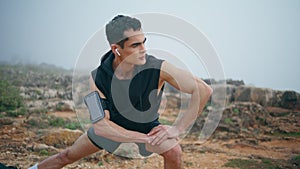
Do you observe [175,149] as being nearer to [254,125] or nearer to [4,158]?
[4,158]

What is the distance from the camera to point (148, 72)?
109 inches

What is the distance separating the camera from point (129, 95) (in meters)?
2.84

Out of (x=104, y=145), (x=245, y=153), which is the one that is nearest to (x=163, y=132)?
(x=104, y=145)

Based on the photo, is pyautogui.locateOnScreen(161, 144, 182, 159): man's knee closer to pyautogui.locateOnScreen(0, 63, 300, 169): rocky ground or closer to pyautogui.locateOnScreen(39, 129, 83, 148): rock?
pyautogui.locateOnScreen(0, 63, 300, 169): rocky ground

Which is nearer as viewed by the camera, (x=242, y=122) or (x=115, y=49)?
(x=115, y=49)

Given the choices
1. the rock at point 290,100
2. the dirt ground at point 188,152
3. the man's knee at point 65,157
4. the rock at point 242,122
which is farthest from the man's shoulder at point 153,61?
the rock at point 290,100

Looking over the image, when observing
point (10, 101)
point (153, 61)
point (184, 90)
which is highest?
point (153, 61)

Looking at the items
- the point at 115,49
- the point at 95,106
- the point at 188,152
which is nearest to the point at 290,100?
the point at 188,152

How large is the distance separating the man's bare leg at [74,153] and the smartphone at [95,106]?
0.35 m

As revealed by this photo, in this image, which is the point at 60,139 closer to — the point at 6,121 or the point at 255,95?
the point at 6,121

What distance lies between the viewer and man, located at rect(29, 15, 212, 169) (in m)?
2.63

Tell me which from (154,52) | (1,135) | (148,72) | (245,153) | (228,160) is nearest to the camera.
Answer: (148,72)

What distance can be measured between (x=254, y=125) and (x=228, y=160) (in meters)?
2.59

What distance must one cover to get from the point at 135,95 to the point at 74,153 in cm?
75
